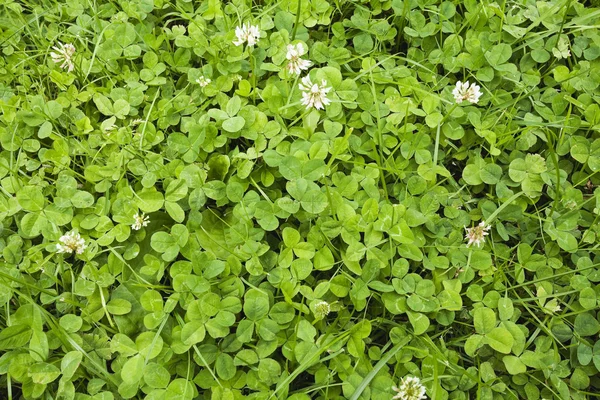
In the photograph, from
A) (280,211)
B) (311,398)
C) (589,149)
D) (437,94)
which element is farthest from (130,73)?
(589,149)

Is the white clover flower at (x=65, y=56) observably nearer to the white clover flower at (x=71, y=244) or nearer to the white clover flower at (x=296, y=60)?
the white clover flower at (x=71, y=244)

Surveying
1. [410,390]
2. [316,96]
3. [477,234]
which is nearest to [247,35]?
[316,96]

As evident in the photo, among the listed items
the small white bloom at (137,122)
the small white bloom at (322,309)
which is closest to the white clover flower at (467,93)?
the small white bloom at (322,309)

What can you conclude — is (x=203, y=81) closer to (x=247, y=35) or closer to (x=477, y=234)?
(x=247, y=35)

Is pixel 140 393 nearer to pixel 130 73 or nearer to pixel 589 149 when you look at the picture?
pixel 130 73

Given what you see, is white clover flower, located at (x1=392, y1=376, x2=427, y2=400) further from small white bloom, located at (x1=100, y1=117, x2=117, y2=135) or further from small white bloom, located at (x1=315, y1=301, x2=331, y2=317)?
small white bloom, located at (x1=100, y1=117, x2=117, y2=135)

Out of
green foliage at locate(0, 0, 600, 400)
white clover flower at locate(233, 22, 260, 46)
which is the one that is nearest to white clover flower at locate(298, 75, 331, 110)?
green foliage at locate(0, 0, 600, 400)

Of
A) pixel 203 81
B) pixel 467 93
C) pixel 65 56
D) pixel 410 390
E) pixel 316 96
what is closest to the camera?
pixel 410 390
